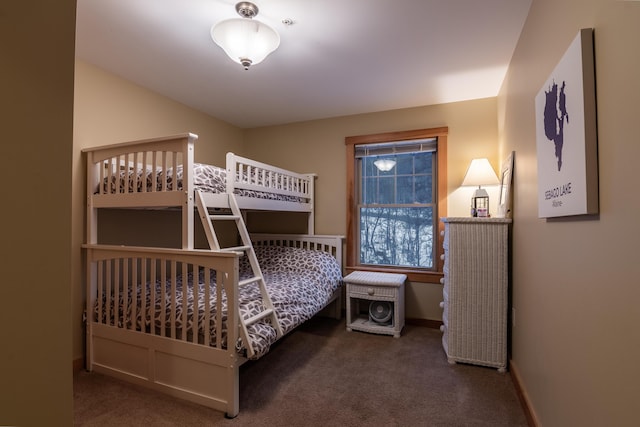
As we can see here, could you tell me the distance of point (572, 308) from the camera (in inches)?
46.1

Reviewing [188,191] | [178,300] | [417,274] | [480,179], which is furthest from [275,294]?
[480,179]

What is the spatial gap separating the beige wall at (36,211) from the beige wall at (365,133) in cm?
300

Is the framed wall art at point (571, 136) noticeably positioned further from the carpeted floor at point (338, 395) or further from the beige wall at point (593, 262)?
the carpeted floor at point (338, 395)

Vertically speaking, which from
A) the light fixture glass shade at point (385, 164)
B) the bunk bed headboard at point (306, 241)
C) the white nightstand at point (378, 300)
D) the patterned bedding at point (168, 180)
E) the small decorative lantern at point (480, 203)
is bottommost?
the white nightstand at point (378, 300)

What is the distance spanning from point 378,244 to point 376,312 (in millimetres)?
779

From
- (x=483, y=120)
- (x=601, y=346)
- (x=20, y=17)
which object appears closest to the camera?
(x=20, y=17)

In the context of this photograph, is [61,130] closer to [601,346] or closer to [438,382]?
[601,346]

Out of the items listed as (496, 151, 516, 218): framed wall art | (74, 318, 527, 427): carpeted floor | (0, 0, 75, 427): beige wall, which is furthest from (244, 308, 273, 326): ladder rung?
(496, 151, 516, 218): framed wall art

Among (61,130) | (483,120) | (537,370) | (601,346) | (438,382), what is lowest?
(438,382)

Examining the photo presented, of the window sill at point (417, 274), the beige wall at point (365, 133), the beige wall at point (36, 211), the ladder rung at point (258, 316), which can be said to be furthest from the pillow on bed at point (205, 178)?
the window sill at point (417, 274)

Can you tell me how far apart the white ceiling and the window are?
1.53ft

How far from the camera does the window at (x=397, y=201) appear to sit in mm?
3273

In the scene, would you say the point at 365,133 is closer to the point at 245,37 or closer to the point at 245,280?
the point at 245,37

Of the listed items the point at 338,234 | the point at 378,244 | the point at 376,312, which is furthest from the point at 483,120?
the point at 376,312
